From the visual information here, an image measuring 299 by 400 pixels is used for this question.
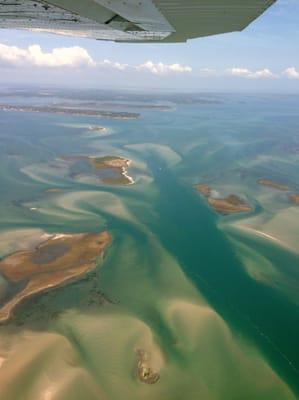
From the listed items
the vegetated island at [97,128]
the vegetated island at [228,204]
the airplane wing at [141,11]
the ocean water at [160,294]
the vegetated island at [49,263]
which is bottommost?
the vegetated island at [97,128]

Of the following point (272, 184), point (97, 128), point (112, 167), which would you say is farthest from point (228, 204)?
point (97, 128)

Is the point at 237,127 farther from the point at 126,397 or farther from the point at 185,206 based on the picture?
the point at 126,397

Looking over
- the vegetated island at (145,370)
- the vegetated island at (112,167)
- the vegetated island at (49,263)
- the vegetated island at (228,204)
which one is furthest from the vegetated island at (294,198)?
the vegetated island at (145,370)

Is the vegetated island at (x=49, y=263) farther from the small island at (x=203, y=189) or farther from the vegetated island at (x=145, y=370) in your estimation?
the small island at (x=203, y=189)

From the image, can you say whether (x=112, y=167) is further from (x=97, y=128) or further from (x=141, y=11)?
(x=141, y=11)

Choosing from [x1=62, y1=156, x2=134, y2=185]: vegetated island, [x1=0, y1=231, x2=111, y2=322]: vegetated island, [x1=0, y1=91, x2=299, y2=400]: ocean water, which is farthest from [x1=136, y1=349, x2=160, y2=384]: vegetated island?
[x1=62, y1=156, x2=134, y2=185]: vegetated island

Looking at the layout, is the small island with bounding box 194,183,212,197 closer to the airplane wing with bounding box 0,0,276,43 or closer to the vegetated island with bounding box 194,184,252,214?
the vegetated island with bounding box 194,184,252,214
